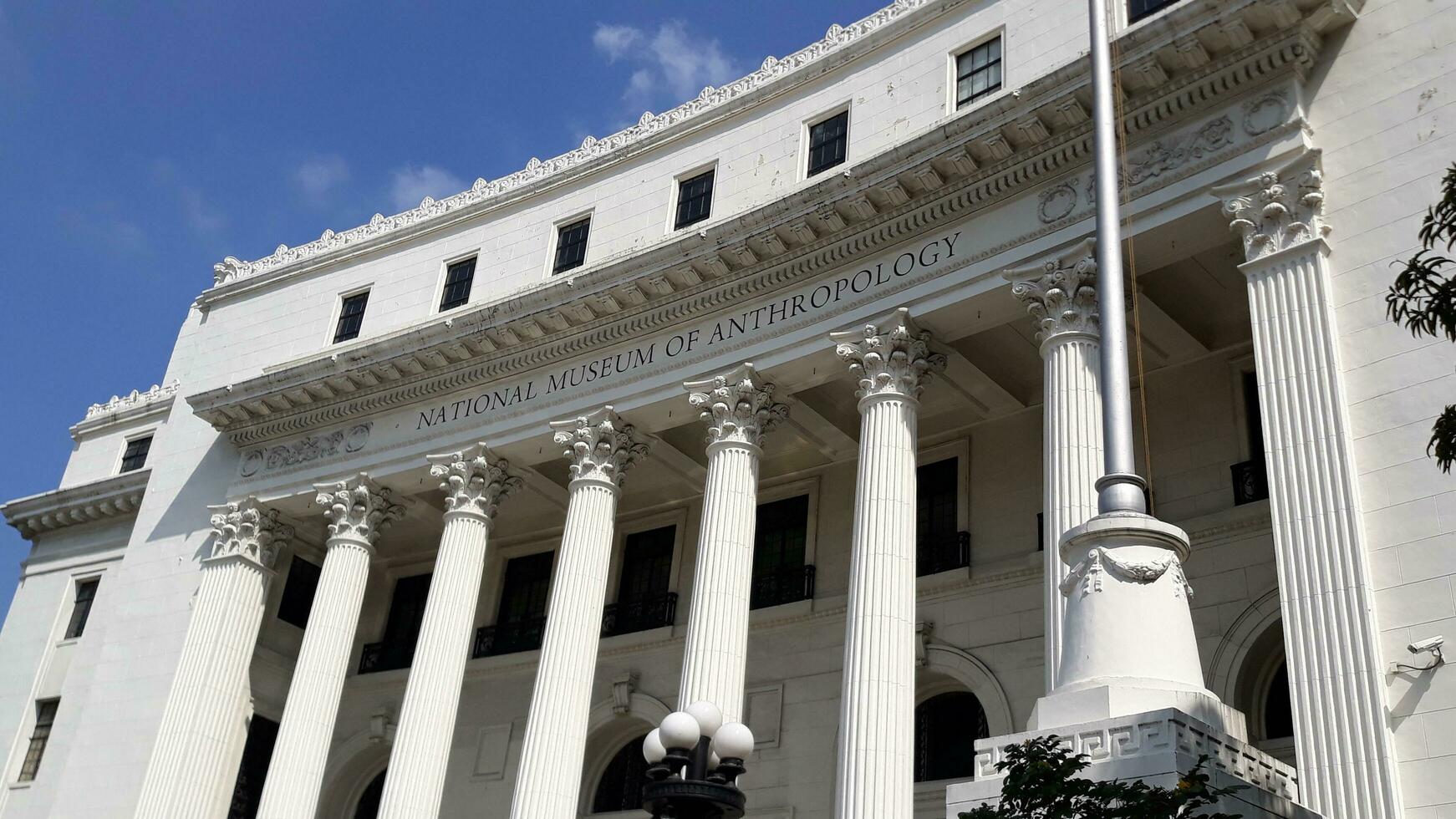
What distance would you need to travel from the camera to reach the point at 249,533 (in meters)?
32.1

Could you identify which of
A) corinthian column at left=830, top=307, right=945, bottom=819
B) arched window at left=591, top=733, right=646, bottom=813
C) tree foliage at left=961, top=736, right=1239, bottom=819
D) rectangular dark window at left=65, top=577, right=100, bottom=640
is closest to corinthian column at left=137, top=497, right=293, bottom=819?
arched window at left=591, top=733, right=646, bottom=813

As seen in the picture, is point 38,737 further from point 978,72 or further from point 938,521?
point 978,72

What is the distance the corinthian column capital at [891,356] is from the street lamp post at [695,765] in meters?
10.9

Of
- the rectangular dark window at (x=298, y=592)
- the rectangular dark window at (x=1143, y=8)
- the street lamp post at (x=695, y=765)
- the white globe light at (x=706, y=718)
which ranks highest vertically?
the rectangular dark window at (x=1143, y=8)

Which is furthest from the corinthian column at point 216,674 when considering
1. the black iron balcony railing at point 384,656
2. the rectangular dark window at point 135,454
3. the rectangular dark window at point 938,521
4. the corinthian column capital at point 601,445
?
the rectangular dark window at point 938,521

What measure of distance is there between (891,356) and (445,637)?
10.7 m

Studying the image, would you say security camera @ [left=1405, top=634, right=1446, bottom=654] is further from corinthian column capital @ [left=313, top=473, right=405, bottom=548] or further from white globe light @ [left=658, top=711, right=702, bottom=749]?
corinthian column capital @ [left=313, top=473, right=405, bottom=548]

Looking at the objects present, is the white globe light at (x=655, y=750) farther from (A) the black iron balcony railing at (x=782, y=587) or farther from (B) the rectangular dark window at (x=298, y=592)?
(B) the rectangular dark window at (x=298, y=592)

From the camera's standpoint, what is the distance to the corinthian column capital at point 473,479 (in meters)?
28.6

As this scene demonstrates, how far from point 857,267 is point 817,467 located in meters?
6.66

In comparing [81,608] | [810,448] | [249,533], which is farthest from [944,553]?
[81,608]

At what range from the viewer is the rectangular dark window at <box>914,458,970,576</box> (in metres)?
27.0

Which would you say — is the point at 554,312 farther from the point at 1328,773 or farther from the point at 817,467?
the point at 1328,773

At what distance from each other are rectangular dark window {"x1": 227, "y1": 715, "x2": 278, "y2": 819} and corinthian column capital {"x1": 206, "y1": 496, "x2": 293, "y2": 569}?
13.0 feet
